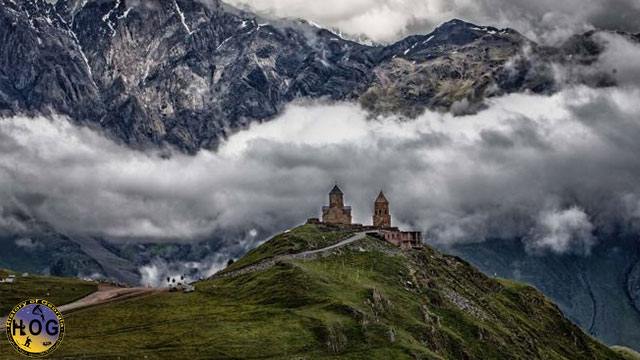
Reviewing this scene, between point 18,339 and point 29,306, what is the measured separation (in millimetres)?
16036

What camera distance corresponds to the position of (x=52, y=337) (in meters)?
189

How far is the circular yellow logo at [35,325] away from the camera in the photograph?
17225cm

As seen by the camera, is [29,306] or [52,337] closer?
[29,306]

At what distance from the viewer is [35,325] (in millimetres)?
176000

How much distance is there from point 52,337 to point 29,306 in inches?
808

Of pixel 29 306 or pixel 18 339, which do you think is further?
pixel 18 339

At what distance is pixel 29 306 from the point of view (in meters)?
171

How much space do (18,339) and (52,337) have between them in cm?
815

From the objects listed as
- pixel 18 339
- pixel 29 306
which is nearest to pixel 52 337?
pixel 18 339

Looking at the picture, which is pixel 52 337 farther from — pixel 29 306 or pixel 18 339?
pixel 29 306

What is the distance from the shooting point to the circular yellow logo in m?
172

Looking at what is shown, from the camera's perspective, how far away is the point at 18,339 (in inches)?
7205
